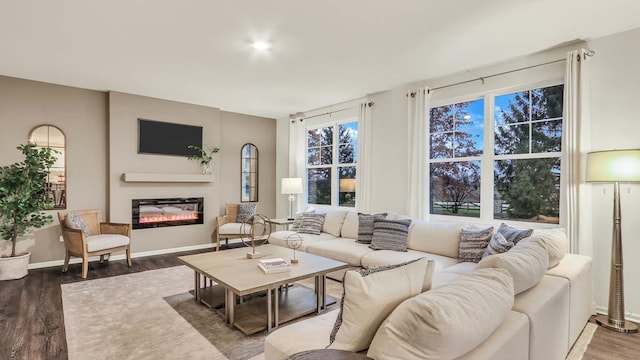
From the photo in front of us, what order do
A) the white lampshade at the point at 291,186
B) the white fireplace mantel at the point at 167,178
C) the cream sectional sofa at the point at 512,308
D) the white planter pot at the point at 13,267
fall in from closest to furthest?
the cream sectional sofa at the point at 512,308, the white planter pot at the point at 13,267, the white fireplace mantel at the point at 167,178, the white lampshade at the point at 291,186

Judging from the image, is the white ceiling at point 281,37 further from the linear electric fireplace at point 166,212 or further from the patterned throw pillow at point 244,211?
the patterned throw pillow at point 244,211

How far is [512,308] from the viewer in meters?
1.65

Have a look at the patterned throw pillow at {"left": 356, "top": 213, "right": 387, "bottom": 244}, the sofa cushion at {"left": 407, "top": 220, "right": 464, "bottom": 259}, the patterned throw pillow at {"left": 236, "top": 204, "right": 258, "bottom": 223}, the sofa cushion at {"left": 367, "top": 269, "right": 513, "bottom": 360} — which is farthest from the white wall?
the patterned throw pillow at {"left": 236, "top": 204, "right": 258, "bottom": 223}

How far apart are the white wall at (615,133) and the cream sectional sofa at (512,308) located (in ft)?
1.61

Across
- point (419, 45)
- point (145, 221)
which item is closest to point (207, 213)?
point (145, 221)

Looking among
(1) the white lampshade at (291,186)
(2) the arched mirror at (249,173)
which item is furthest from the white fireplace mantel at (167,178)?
(1) the white lampshade at (291,186)

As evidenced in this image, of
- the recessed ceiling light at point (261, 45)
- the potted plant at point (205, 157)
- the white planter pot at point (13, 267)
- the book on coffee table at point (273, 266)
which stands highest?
the recessed ceiling light at point (261, 45)

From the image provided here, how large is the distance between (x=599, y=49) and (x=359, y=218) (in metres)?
3.08

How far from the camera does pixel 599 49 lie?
320 centimetres

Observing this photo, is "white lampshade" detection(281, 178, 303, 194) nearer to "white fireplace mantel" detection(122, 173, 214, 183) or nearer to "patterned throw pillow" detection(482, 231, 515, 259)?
"white fireplace mantel" detection(122, 173, 214, 183)

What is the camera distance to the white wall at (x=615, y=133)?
3.02 m

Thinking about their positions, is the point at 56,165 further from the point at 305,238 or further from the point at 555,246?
the point at 555,246

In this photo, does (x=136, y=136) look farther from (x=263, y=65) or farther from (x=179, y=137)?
(x=263, y=65)

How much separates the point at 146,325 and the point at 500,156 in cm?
411
